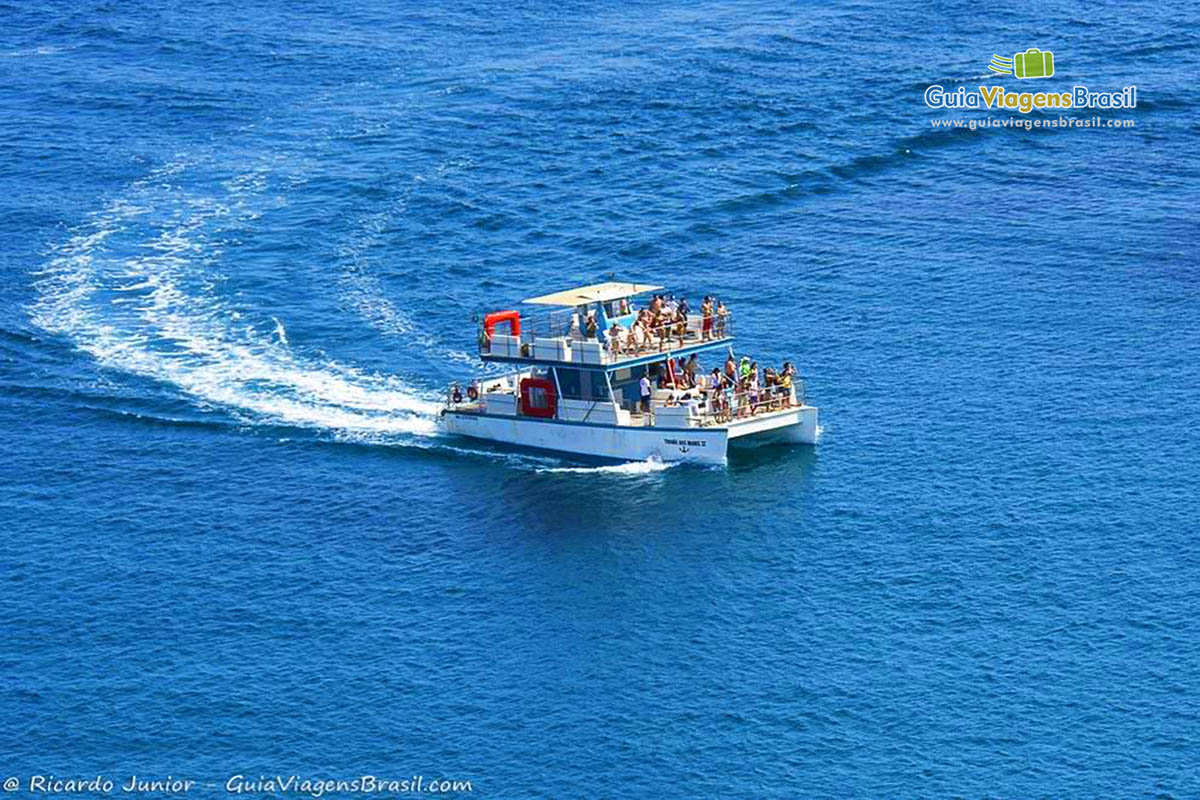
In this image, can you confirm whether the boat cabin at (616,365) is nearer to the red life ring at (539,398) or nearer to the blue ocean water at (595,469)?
the red life ring at (539,398)

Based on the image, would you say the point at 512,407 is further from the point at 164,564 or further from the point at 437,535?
the point at 164,564

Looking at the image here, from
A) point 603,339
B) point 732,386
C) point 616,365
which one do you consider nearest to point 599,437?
point 616,365

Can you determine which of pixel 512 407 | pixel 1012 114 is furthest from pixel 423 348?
pixel 1012 114

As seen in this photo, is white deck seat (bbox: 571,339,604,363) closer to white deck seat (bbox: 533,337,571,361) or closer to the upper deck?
the upper deck

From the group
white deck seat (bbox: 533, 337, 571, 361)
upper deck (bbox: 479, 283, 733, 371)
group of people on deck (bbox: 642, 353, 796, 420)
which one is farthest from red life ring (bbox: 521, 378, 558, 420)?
group of people on deck (bbox: 642, 353, 796, 420)

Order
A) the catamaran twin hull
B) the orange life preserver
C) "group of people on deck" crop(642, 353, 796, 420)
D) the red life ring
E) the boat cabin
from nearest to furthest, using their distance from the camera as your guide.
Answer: the catamaran twin hull → "group of people on deck" crop(642, 353, 796, 420) → the boat cabin → the orange life preserver → the red life ring

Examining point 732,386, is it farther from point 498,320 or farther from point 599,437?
point 498,320
